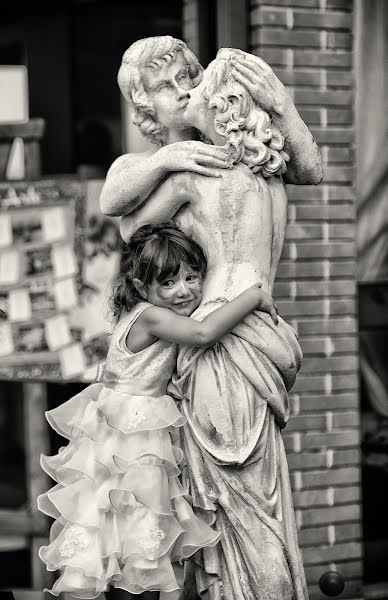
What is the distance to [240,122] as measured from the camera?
4398 millimetres

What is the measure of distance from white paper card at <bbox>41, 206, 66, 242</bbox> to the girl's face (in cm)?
253

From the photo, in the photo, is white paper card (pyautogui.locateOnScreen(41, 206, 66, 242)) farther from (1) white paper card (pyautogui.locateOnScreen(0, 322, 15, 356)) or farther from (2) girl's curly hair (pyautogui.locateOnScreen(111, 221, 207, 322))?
(2) girl's curly hair (pyautogui.locateOnScreen(111, 221, 207, 322))

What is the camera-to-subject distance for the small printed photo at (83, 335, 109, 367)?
6.79 m

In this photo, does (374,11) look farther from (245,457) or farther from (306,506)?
(245,457)

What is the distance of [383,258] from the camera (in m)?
6.70

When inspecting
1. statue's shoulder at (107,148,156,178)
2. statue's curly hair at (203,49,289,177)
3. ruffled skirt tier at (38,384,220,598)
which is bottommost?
ruffled skirt tier at (38,384,220,598)

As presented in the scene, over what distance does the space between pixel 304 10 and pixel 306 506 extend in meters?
2.48

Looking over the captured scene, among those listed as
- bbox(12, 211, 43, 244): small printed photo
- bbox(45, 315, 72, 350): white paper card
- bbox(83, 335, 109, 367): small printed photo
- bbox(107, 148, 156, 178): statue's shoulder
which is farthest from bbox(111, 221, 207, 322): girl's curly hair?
bbox(12, 211, 43, 244): small printed photo

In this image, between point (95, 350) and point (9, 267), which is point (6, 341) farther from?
point (95, 350)

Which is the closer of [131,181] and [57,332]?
[131,181]

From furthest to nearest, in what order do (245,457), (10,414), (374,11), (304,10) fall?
(10,414)
(374,11)
(304,10)
(245,457)

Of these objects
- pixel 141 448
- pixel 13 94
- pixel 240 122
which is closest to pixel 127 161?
pixel 240 122

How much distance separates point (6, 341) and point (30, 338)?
0.44 ft

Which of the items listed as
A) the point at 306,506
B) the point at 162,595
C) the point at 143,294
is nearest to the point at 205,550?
the point at 162,595
